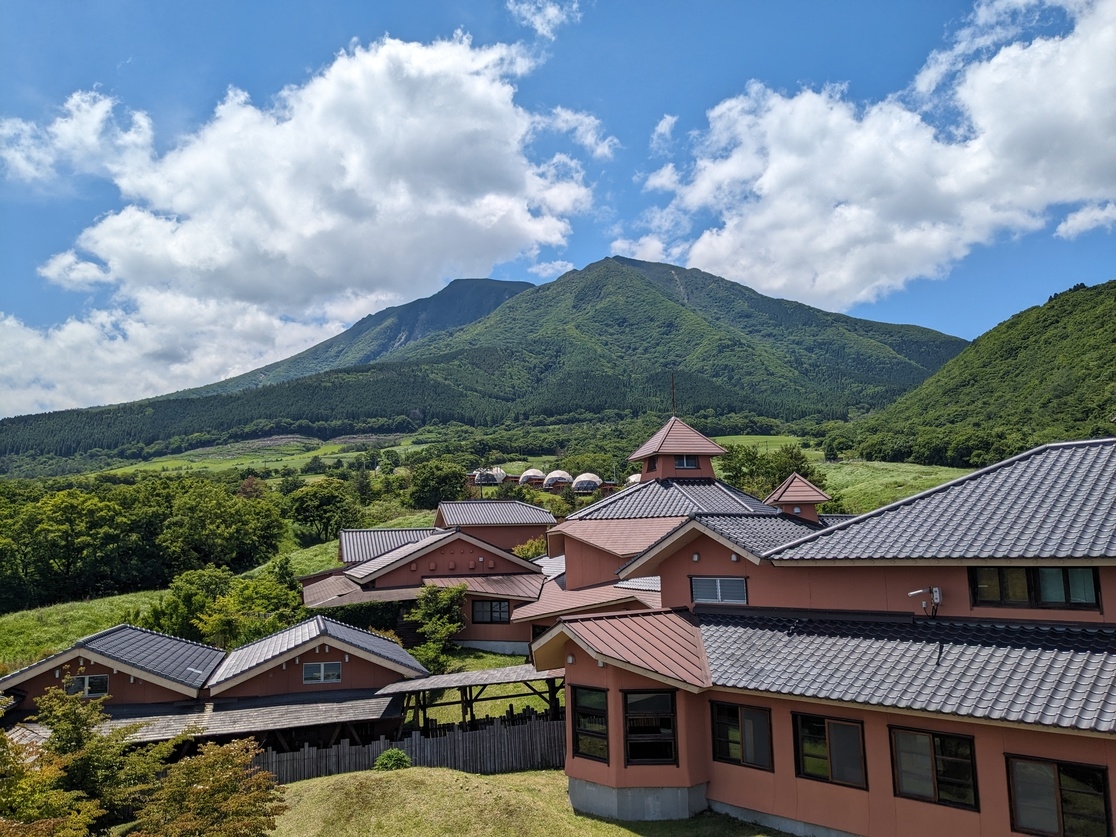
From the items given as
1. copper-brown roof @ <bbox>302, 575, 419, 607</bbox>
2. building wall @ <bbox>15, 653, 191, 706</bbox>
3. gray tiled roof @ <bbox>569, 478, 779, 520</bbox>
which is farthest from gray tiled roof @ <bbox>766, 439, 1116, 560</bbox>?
copper-brown roof @ <bbox>302, 575, 419, 607</bbox>

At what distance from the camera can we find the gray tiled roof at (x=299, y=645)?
2239cm

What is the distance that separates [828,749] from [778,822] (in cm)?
Answer: 197

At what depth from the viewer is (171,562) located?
5528cm

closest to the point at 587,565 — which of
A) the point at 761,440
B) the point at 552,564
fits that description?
the point at 552,564

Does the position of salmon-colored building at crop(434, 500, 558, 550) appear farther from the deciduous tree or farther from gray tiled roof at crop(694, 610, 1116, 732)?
the deciduous tree

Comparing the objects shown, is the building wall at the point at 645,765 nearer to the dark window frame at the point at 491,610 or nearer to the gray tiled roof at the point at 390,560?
the dark window frame at the point at 491,610

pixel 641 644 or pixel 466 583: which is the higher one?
pixel 641 644

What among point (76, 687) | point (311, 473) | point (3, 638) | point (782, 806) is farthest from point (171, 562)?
point (311, 473)

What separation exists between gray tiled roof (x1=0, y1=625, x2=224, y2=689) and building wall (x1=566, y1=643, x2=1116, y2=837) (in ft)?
45.7

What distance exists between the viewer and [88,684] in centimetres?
2189

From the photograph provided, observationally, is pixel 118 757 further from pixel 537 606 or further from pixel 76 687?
pixel 537 606

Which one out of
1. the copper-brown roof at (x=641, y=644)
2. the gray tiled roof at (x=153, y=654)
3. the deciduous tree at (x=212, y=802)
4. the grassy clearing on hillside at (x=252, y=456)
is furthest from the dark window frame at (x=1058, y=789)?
the grassy clearing on hillside at (x=252, y=456)

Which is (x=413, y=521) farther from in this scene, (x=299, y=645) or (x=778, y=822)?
(x=778, y=822)

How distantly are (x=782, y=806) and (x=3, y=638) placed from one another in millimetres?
42769
